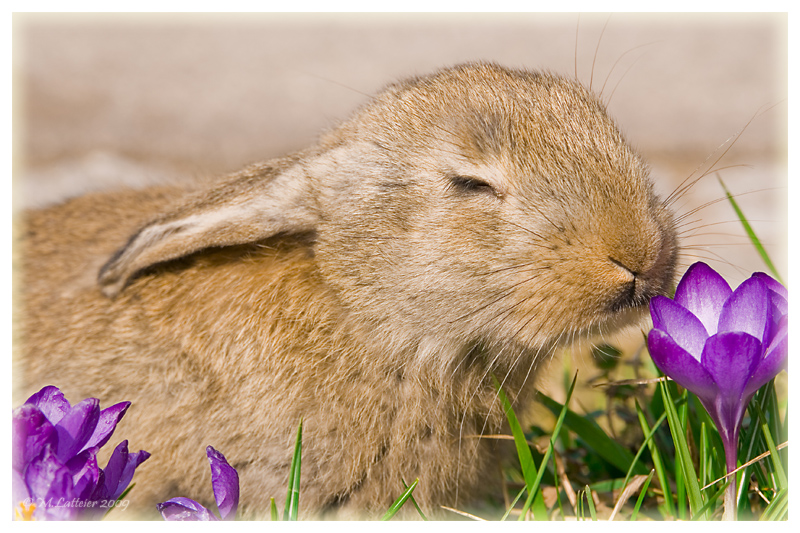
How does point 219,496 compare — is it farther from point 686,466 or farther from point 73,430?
point 686,466

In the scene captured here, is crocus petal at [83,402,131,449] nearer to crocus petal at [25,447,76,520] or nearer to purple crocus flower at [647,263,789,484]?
crocus petal at [25,447,76,520]

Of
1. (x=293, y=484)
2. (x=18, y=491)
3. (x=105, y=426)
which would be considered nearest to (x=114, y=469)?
(x=105, y=426)

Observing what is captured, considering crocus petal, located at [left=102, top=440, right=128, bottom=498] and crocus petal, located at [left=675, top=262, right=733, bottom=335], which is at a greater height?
crocus petal, located at [left=675, top=262, right=733, bottom=335]

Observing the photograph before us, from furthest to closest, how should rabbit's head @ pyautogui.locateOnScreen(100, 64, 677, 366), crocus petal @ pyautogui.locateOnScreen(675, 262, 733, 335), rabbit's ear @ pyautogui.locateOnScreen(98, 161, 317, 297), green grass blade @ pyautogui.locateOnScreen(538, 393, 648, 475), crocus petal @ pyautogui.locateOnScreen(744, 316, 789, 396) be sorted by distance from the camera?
green grass blade @ pyautogui.locateOnScreen(538, 393, 648, 475)
rabbit's ear @ pyautogui.locateOnScreen(98, 161, 317, 297)
rabbit's head @ pyautogui.locateOnScreen(100, 64, 677, 366)
crocus petal @ pyautogui.locateOnScreen(675, 262, 733, 335)
crocus petal @ pyautogui.locateOnScreen(744, 316, 789, 396)

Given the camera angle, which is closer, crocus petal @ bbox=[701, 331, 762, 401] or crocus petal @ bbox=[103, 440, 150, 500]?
crocus petal @ bbox=[701, 331, 762, 401]

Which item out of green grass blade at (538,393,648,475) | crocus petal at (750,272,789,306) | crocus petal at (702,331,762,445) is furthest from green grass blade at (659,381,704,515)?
green grass blade at (538,393,648,475)

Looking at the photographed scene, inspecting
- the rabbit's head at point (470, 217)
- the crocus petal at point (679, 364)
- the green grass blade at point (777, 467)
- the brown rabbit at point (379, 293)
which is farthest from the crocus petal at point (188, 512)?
the green grass blade at point (777, 467)

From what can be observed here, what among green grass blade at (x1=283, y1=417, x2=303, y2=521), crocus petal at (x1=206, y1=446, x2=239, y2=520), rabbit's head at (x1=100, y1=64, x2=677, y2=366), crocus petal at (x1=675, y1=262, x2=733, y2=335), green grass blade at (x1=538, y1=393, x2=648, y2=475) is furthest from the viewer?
green grass blade at (x1=538, y1=393, x2=648, y2=475)
